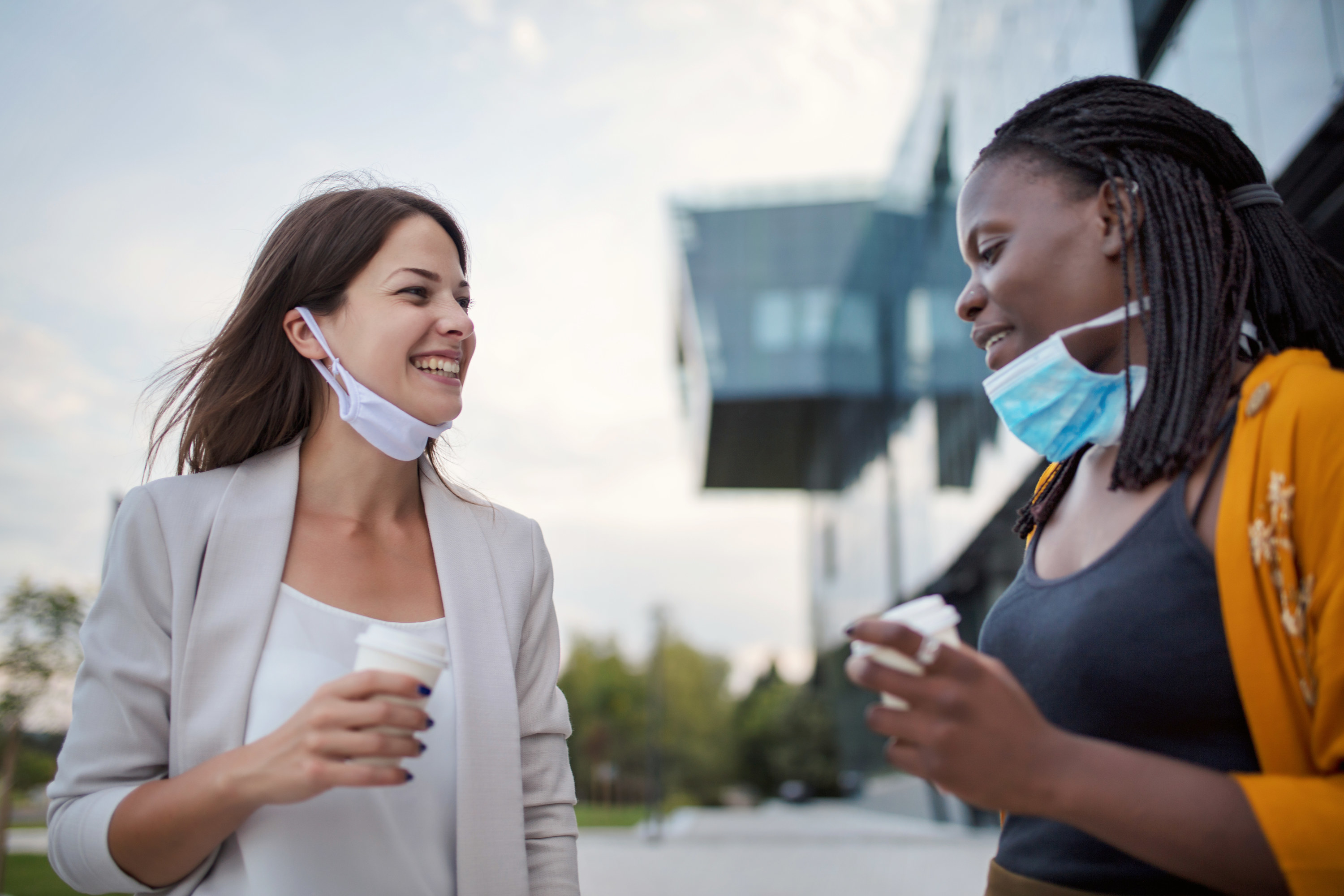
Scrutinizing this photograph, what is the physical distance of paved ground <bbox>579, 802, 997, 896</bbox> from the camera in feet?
45.8

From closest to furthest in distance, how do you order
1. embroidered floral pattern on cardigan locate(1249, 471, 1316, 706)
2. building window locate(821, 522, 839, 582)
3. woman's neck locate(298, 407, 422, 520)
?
embroidered floral pattern on cardigan locate(1249, 471, 1316, 706), woman's neck locate(298, 407, 422, 520), building window locate(821, 522, 839, 582)

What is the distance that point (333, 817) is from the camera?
75.2 inches

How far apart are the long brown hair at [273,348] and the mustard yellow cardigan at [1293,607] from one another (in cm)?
198

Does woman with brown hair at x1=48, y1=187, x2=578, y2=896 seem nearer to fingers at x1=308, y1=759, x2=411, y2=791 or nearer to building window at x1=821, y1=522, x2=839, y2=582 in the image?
fingers at x1=308, y1=759, x2=411, y2=791

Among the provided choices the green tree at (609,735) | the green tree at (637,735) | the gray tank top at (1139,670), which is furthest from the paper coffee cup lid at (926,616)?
the green tree at (609,735)

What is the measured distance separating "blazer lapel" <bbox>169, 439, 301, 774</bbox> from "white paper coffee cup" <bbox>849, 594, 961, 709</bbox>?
135cm

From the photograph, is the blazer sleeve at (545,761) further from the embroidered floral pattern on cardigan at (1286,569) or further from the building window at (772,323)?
the building window at (772,323)

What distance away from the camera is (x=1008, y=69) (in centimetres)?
1383

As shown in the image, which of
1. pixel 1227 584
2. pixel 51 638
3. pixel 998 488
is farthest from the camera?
pixel 998 488

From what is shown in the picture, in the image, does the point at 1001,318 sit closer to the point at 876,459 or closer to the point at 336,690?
the point at 336,690

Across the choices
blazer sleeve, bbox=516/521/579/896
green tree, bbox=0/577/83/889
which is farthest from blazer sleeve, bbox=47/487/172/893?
green tree, bbox=0/577/83/889

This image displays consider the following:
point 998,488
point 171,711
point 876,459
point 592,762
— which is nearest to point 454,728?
point 171,711

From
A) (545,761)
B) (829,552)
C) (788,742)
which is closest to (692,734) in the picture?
(788,742)

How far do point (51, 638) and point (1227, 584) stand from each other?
12.9 metres
